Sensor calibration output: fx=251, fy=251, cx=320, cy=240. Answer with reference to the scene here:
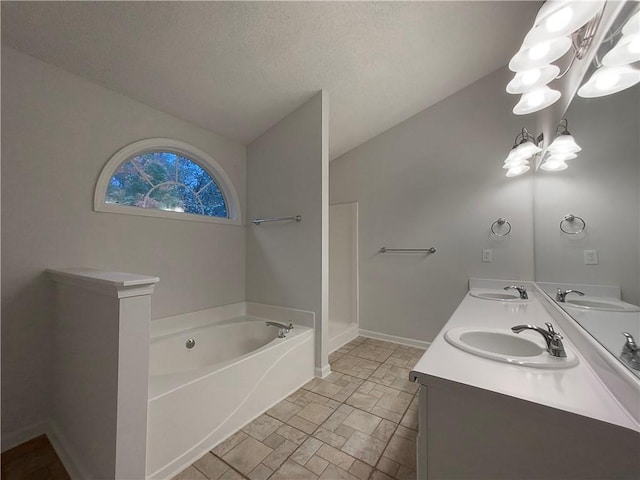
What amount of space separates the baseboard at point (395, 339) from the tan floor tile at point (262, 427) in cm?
176

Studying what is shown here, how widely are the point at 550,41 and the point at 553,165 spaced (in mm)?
896

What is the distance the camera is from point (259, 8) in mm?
1466

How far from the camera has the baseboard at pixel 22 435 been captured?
4.58 ft

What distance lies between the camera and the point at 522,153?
1929 millimetres

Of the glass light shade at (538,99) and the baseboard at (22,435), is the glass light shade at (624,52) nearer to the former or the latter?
the glass light shade at (538,99)

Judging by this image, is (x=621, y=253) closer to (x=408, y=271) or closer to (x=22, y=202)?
(x=408, y=271)

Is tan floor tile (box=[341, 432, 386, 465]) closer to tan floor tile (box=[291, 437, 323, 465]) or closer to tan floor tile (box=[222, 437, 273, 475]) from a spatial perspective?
tan floor tile (box=[291, 437, 323, 465])

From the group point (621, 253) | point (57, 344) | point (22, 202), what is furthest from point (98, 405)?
point (621, 253)

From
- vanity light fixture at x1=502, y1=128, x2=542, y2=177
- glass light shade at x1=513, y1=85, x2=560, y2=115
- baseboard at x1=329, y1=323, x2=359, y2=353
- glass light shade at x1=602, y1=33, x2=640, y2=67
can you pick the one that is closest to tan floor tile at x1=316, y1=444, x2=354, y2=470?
baseboard at x1=329, y1=323, x2=359, y2=353

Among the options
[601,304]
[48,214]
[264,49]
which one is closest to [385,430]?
[601,304]

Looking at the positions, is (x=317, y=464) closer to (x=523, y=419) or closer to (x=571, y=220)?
(x=523, y=419)

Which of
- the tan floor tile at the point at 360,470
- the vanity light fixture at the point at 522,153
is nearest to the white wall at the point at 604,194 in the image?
the vanity light fixture at the point at 522,153

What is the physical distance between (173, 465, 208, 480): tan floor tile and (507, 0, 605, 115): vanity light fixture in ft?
8.06

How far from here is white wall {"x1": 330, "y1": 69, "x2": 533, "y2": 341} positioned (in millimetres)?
2385
